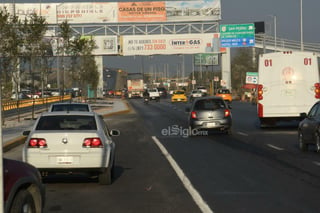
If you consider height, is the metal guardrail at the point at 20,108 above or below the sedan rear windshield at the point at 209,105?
below

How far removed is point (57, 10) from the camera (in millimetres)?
77125

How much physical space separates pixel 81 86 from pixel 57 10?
831 inches

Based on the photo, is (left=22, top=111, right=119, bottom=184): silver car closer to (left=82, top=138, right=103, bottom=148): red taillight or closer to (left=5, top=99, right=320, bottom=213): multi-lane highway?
(left=82, top=138, right=103, bottom=148): red taillight

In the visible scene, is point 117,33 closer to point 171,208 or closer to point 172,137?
point 172,137

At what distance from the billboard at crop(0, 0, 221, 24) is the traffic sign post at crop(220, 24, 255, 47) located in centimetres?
621

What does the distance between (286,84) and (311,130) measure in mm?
8808

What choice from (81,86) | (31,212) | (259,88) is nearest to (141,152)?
(259,88)

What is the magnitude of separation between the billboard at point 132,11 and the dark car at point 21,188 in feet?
231

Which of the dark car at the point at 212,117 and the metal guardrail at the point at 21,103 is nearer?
the dark car at the point at 212,117

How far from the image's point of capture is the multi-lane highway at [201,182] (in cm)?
998

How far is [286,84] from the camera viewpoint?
26.5 metres

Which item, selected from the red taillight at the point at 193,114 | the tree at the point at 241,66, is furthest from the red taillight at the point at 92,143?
the tree at the point at 241,66

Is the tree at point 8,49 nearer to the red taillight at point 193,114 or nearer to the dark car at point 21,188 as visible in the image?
the red taillight at point 193,114

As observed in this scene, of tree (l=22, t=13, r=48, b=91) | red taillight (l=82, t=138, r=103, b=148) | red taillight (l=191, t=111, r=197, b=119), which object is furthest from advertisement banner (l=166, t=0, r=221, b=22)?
red taillight (l=82, t=138, r=103, b=148)
